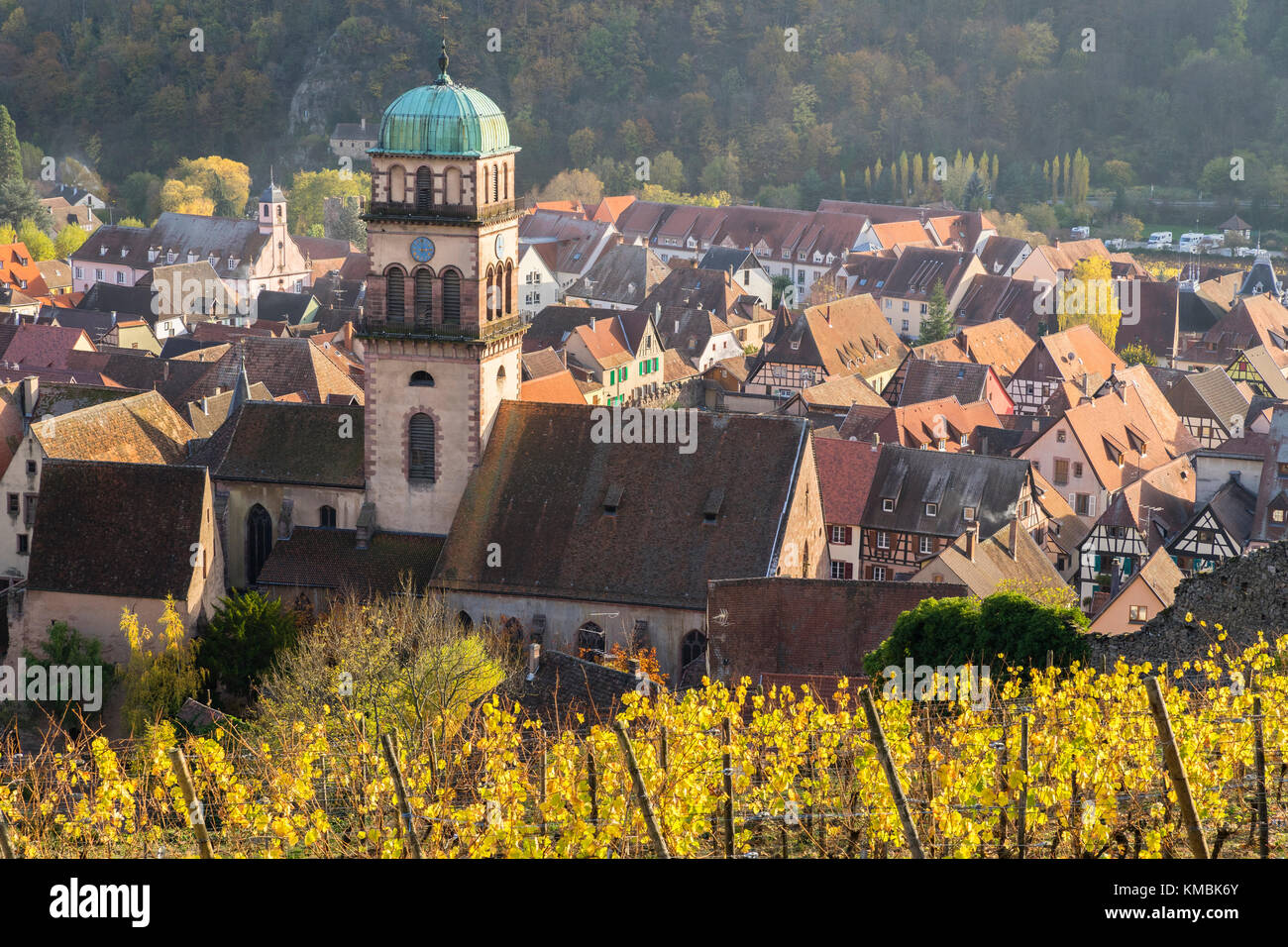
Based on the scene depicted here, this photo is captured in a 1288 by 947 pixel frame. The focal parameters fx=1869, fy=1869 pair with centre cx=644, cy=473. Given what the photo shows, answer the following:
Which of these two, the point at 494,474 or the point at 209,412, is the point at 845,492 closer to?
the point at 494,474

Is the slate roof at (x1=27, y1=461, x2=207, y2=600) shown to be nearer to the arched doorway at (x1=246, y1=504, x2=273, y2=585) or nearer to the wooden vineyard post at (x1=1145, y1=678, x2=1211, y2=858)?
the arched doorway at (x1=246, y1=504, x2=273, y2=585)

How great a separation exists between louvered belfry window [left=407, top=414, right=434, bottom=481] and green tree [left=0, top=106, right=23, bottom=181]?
10777 centimetres

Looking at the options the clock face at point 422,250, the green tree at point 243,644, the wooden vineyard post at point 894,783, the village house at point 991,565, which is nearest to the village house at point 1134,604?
the village house at point 991,565

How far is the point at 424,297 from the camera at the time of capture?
43875 mm

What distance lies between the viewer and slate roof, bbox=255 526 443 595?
4406 cm

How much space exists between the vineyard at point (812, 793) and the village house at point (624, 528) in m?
18.2

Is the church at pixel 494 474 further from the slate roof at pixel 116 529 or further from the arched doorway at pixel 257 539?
the slate roof at pixel 116 529

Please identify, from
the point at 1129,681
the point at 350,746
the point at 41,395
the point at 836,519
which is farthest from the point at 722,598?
the point at 41,395

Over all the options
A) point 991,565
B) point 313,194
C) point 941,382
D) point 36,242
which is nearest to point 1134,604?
point 991,565

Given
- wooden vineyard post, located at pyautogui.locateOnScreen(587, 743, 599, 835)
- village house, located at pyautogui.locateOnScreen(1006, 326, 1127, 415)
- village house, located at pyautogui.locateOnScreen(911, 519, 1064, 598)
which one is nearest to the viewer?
wooden vineyard post, located at pyautogui.locateOnScreen(587, 743, 599, 835)

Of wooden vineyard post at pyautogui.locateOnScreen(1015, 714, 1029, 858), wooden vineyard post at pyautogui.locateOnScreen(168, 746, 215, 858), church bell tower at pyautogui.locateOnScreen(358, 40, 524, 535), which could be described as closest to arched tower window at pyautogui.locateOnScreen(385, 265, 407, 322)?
church bell tower at pyautogui.locateOnScreen(358, 40, 524, 535)

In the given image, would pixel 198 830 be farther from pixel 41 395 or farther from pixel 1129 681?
pixel 41 395

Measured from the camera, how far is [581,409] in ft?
144
